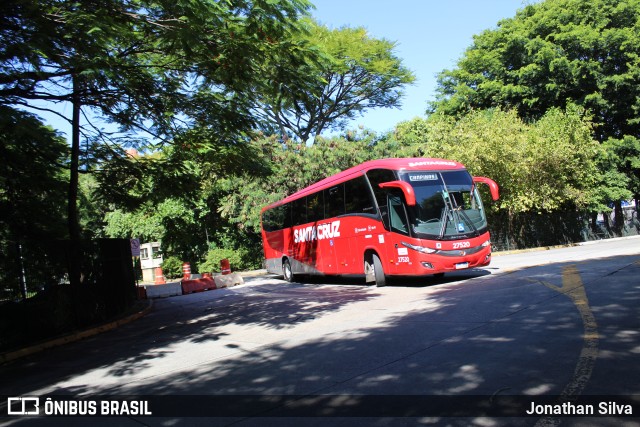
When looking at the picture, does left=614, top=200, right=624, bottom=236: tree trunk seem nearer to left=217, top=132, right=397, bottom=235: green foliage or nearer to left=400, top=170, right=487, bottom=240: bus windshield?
left=217, top=132, right=397, bottom=235: green foliage

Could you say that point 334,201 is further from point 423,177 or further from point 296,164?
point 296,164

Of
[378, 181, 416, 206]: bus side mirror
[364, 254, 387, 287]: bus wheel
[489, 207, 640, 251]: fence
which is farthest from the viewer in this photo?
[489, 207, 640, 251]: fence

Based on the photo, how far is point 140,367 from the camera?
23.2 ft

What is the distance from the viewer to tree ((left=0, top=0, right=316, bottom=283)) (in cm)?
781

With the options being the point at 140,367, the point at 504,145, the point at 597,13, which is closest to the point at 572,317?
the point at 140,367

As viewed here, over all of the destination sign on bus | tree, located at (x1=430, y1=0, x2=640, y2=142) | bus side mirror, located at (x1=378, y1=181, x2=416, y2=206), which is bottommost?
bus side mirror, located at (x1=378, y1=181, x2=416, y2=206)

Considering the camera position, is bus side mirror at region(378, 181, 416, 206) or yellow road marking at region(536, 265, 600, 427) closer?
yellow road marking at region(536, 265, 600, 427)

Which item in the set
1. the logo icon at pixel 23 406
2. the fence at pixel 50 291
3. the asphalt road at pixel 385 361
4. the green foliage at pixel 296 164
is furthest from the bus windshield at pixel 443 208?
the green foliage at pixel 296 164

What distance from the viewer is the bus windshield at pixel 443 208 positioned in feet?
41.3

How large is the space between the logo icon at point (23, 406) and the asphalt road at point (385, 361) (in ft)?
0.75

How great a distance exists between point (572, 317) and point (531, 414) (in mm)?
3517

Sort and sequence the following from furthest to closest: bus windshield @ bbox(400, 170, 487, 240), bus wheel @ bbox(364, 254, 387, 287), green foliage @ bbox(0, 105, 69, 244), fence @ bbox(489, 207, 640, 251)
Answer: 1. fence @ bbox(489, 207, 640, 251)
2. bus wheel @ bbox(364, 254, 387, 287)
3. bus windshield @ bbox(400, 170, 487, 240)
4. green foliage @ bbox(0, 105, 69, 244)

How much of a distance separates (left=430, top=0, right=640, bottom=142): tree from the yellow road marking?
1012 inches

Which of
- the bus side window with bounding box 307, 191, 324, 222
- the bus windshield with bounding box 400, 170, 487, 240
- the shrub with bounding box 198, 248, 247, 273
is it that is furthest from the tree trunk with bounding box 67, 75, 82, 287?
the shrub with bounding box 198, 248, 247, 273
